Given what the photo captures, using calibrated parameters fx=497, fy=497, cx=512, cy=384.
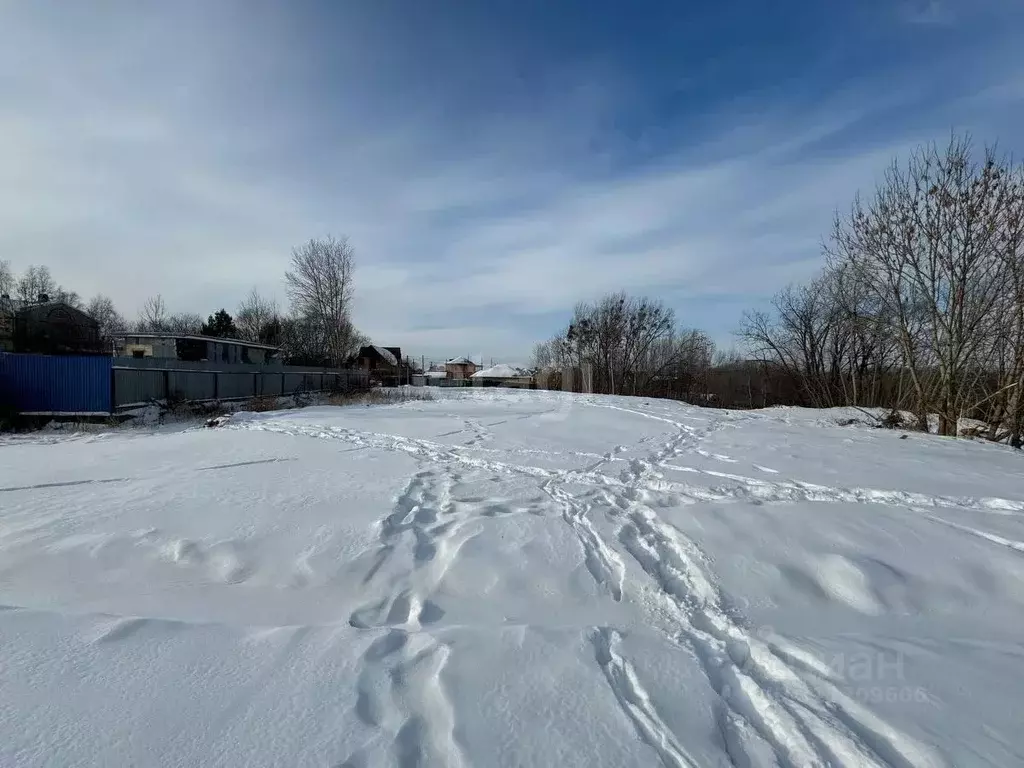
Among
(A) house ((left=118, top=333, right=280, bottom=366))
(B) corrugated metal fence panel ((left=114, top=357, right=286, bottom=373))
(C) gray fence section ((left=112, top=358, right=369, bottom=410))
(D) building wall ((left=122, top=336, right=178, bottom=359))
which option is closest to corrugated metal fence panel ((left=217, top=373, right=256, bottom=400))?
(C) gray fence section ((left=112, top=358, right=369, bottom=410))

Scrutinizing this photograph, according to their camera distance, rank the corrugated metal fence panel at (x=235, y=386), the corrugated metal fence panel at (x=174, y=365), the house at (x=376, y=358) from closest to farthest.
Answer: the corrugated metal fence panel at (x=174, y=365)
the corrugated metal fence panel at (x=235, y=386)
the house at (x=376, y=358)

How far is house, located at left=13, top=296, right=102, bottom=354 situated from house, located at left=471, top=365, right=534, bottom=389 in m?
28.6

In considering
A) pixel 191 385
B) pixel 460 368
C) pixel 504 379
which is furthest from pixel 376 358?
pixel 191 385

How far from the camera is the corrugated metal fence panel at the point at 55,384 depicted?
13969mm

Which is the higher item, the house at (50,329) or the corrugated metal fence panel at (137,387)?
the house at (50,329)

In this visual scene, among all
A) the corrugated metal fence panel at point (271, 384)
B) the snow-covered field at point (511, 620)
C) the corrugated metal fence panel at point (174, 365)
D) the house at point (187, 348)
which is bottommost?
the snow-covered field at point (511, 620)

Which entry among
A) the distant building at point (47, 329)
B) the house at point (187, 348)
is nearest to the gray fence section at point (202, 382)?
the house at point (187, 348)

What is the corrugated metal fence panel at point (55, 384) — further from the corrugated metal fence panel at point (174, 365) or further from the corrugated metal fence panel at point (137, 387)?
the corrugated metal fence panel at point (174, 365)

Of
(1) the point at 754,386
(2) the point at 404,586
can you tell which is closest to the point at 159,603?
(2) the point at 404,586

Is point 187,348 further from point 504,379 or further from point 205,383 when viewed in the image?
point 504,379

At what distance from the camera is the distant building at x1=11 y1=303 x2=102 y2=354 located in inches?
1236

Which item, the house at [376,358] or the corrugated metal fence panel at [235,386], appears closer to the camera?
the corrugated metal fence panel at [235,386]

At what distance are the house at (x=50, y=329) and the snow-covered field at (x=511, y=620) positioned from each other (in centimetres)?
3551

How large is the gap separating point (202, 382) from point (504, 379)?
1091 inches
